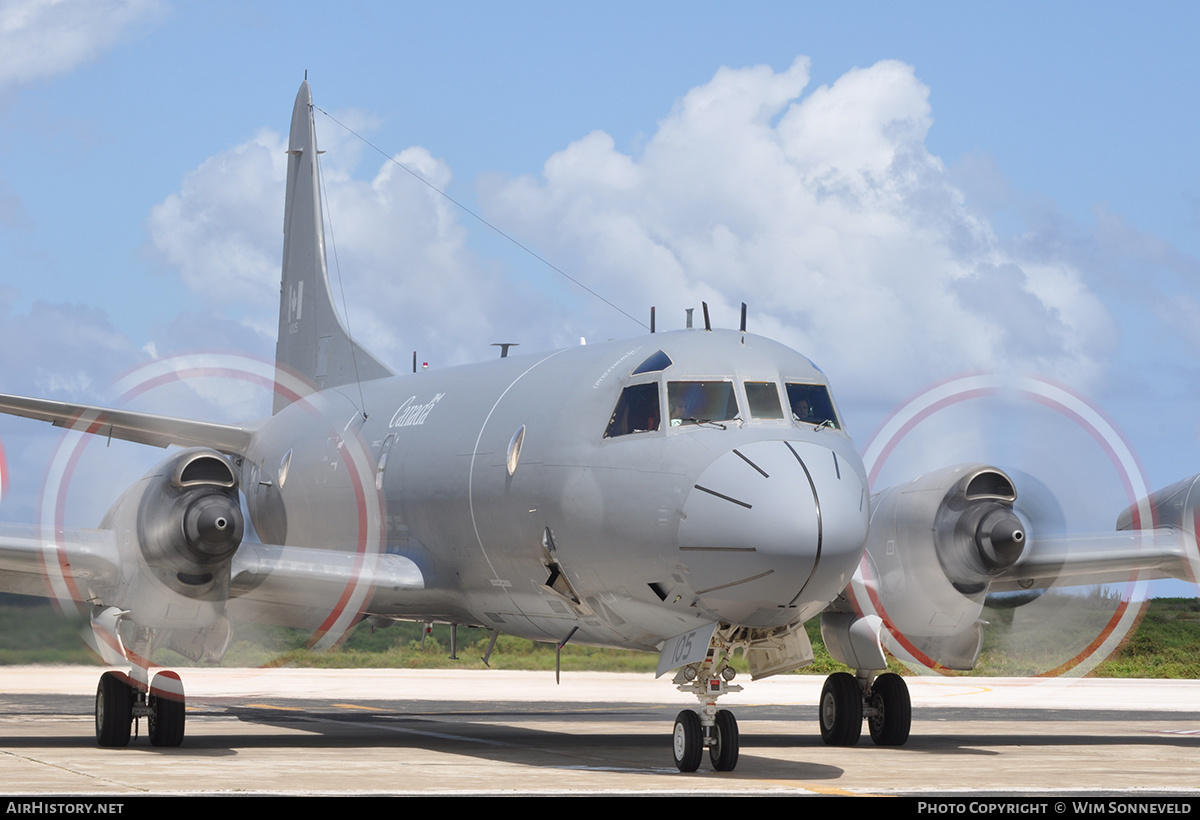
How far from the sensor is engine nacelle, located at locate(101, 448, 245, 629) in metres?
15.1

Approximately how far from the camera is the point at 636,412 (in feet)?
44.5

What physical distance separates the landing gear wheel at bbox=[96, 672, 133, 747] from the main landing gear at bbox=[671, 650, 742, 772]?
6396 millimetres

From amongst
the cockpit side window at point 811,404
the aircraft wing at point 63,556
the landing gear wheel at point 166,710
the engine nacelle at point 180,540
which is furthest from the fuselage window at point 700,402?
the landing gear wheel at point 166,710

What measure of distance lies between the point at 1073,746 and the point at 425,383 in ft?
29.1

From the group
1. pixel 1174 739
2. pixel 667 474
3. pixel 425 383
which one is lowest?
pixel 1174 739

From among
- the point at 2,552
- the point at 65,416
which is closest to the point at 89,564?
the point at 2,552

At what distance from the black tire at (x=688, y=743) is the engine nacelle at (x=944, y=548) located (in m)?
4.40

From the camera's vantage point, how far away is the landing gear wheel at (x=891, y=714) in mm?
17281

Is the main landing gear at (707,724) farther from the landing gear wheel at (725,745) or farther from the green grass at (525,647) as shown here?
the green grass at (525,647)

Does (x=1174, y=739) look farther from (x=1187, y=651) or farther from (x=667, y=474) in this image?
(x=1187, y=651)

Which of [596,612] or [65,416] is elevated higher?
[65,416]

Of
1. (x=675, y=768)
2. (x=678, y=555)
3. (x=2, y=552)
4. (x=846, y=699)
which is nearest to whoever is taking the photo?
(x=678, y=555)

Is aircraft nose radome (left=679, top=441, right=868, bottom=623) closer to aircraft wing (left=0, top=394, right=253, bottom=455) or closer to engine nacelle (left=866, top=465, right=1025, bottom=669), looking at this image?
engine nacelle (left=866, top=465, right=1025, bottom=669)

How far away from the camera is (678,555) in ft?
40.8
